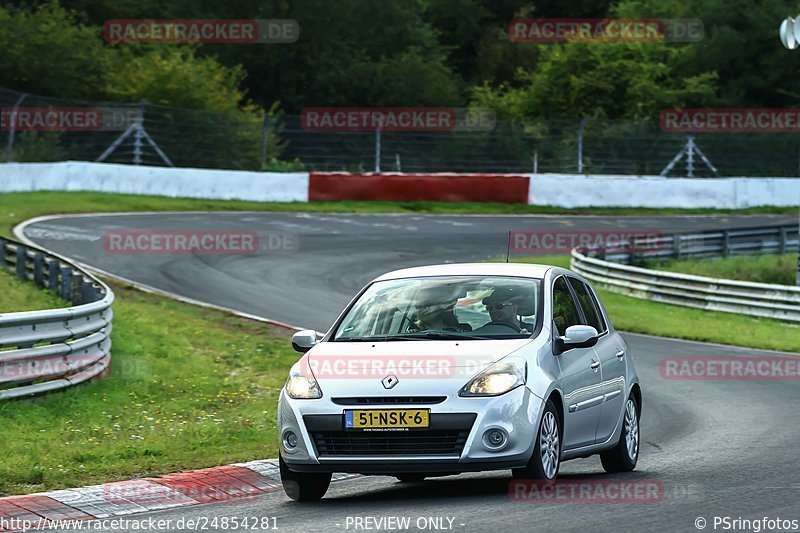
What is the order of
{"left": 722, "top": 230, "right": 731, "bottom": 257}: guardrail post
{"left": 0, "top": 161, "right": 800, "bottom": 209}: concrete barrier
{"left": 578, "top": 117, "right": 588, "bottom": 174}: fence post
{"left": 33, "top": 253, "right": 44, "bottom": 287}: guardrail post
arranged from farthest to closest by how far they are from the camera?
{"left": 578, "top": 117, "right": 588, "bottom": 174}: fence post < {"left": 0, "top": 161, "right": 800, "bottom": 209}: concrete barrier < {"left": 722, "top": 230, "right": 731, "bottom": 257}: guardrail post < {"left": 33, "top": 253, "right": 44, "bottom": 287}: guardrail post

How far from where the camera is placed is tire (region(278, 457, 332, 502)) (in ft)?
30.4

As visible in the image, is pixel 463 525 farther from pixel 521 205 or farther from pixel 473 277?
pixel 521 205

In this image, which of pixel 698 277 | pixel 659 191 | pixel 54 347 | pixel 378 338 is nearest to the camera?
pixel 378 338

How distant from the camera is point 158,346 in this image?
17391mm

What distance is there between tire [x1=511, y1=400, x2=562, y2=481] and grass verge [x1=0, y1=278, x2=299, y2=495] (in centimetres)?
284

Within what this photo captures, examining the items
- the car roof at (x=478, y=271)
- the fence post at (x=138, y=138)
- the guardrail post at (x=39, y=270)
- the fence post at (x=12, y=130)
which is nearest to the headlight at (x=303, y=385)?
the car roof at (x=478, y=271)

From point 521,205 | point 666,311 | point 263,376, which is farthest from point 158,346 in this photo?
point 521,205

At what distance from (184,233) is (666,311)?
33.6 feet

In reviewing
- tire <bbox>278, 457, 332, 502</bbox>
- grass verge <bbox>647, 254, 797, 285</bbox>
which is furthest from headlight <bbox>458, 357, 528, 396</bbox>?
grass verge <bbox>647, 254, 797, 285</bbox>

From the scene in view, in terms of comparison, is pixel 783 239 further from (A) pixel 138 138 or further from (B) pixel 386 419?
(B) pixel 386 419

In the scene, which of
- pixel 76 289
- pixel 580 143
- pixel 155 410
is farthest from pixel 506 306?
pixel 580 143

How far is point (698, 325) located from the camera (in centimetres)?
2516

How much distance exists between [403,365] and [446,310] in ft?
3.19

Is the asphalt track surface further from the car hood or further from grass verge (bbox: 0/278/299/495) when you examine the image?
grass verge (bbox: 0/278/299/495)
